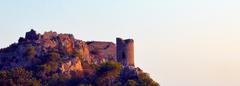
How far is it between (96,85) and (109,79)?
3.92 meters

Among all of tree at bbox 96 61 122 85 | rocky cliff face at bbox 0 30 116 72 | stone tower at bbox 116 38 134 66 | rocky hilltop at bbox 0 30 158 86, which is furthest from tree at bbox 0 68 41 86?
stone tower at bbox 116 38 134 66

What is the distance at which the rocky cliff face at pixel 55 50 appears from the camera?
15662 cm

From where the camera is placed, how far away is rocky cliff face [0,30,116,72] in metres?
157

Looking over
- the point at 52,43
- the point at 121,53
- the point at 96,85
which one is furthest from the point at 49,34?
the point at 96,85

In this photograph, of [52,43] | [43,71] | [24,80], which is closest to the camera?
[24,80]

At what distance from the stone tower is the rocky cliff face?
229 inches

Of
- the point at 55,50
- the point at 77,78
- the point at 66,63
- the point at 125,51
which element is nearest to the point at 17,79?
the point at 77,78

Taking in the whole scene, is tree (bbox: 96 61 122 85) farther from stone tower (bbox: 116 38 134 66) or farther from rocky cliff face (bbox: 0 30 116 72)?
stone tower (bbox: 116 38 134 66)

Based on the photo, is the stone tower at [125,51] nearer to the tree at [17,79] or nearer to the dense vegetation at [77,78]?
the dense vegetation at [77,78]

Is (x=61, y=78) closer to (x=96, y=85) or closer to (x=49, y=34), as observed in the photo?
(x=96, y=85)

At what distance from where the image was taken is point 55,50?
6304 inches

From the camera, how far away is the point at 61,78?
144 m

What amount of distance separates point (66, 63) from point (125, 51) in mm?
12738

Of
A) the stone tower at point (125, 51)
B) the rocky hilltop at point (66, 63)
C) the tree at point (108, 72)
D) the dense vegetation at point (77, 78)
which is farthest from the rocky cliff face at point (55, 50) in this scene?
the tree at point (108, 72)
